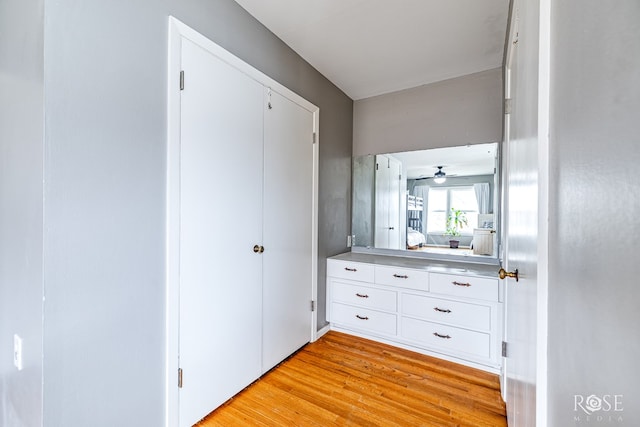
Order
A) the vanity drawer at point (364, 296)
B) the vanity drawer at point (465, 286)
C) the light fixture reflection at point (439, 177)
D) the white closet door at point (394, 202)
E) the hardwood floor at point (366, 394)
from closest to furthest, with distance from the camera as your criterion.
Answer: the hardwood floor at point (366, 394), the vanity drawer at point (465, 286), the vanity drawer at point (364, 296), the light fixture reflection at point (439, 177), the white closet door at point (394, 202)

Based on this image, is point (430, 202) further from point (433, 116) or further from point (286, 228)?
point (286, 228)

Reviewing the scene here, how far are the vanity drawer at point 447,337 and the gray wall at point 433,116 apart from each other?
157 cm

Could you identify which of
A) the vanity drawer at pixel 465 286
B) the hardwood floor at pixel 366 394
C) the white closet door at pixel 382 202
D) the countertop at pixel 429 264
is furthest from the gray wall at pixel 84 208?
the white closet door at pixel 382 202

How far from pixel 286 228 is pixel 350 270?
0.77 meters

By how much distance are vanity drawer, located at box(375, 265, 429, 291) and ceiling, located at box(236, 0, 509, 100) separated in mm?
1713

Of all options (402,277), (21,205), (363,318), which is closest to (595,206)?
(21,205)

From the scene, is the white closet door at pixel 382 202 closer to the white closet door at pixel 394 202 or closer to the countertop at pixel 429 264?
the white closet door at pixel 394 202

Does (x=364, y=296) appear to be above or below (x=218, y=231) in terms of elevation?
below

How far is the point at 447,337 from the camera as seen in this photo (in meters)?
2.12

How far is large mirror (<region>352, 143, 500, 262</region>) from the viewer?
2.40m

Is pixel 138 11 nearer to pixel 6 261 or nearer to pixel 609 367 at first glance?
pixel 6 261

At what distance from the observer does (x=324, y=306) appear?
8.65 ft

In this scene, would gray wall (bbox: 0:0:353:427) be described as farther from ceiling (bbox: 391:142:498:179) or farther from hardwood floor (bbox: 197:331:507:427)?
ceiling (bbox: 391:142:498:179)

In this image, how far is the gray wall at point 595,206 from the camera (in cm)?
30
